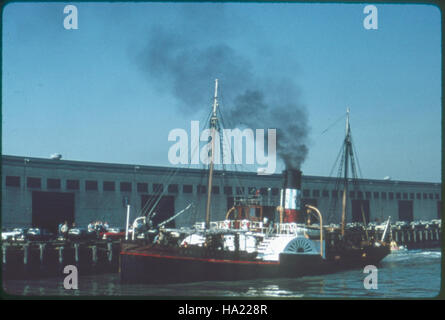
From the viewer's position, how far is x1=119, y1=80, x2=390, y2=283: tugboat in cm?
2758

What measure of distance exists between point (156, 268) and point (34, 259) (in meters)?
10.5

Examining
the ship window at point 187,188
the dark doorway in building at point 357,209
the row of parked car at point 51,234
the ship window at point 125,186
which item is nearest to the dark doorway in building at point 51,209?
the row of parked car at point 51,234

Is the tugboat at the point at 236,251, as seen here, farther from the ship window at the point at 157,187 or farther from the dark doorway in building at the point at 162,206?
the ship window at the point at 157,187

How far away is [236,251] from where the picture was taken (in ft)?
97.5

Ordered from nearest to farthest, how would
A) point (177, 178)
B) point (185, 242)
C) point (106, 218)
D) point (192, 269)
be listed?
1. point (192, 269)
2. point (185, 242)
3. point (106, 218)
4. point (177, 178)

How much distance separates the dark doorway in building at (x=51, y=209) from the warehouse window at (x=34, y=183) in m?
0.63

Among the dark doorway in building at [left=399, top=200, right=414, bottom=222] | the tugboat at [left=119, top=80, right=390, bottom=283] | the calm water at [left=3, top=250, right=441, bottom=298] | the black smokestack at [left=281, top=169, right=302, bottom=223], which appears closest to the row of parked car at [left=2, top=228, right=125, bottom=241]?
the calm water at [left=3, top=250, right=441, bottom=298]

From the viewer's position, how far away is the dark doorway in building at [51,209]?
40656mm

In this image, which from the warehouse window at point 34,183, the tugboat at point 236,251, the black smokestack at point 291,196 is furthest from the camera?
the warehouse window at point 34,183

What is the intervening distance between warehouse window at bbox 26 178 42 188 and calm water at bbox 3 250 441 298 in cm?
1211

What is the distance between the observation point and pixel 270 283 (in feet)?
92.6
